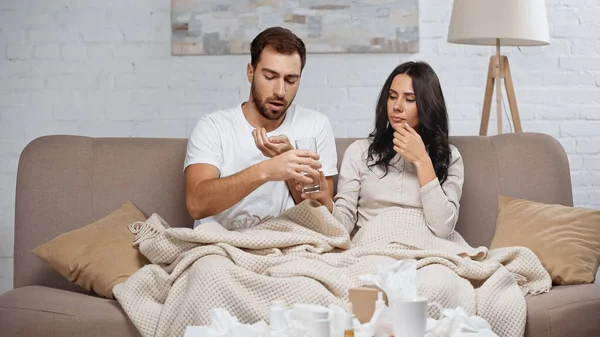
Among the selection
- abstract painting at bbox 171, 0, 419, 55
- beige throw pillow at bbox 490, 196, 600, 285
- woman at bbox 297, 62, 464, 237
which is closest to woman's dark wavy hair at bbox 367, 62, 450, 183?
woman at bbox 297, 62, 464, 237

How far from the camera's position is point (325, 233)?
2.40m

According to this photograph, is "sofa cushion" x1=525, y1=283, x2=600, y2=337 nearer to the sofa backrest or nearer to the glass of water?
the sofa backrest

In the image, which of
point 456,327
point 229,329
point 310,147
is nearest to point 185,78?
point 310,147

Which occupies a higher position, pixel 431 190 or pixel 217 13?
pixel 217 13

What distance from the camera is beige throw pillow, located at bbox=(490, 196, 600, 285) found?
8.09ft

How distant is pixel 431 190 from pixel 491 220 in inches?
14.2

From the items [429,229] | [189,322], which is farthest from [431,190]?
[189,322]

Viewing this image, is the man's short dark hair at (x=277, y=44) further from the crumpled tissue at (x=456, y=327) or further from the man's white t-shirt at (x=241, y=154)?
the crumpled tissue at (x=456, y=327)

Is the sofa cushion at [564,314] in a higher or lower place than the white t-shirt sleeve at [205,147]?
lower

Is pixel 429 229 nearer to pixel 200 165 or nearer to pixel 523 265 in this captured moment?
pixel 523 265

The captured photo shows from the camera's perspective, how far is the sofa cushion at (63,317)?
7.22 feet

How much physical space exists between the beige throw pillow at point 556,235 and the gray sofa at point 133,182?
3.4 inches

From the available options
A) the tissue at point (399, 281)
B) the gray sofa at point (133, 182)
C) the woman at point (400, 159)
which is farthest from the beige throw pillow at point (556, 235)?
the tissue at point (399, 281)

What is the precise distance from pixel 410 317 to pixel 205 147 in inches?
53.1
